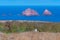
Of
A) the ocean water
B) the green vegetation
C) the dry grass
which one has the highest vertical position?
the ocean water

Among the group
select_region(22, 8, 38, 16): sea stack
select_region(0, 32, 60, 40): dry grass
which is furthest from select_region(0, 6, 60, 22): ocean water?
select_region(0, 32, 60, 40): dry grass

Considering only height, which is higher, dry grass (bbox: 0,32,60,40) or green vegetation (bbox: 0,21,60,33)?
green vegetation (bbox: 0,21,60,33)

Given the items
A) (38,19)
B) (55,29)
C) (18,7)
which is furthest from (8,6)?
(55,29)

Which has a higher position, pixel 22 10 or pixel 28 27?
pixel 22 10

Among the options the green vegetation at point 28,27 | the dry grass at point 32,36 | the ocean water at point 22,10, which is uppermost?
the ocean water at point 22,10

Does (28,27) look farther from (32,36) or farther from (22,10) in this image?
(22,10)

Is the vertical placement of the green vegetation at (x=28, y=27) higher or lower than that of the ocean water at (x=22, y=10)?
lower

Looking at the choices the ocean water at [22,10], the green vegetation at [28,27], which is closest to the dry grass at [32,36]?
the green vegetation at [28,27]

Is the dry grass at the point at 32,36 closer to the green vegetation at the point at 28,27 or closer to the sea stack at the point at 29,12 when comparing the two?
the green vegetation at the point at 28,27

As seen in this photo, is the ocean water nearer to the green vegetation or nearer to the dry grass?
the green vegetation

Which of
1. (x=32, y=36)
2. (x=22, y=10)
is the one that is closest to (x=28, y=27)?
(x=32, y=36)
